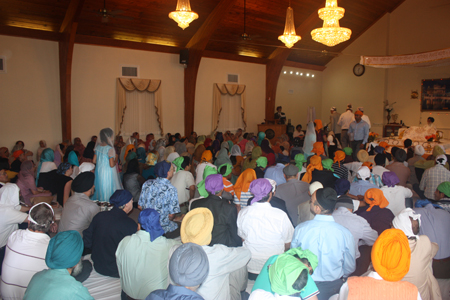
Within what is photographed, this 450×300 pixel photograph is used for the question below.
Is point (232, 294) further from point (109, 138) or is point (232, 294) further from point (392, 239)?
point (109, 138)

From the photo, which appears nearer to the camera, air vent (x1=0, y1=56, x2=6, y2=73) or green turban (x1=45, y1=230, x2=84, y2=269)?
green turban (x1=45, y1=230, x2=84, y2=269)

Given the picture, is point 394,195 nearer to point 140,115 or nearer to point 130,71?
point 140,115

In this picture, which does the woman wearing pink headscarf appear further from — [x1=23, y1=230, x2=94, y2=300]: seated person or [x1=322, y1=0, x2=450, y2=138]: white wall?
[x1=322, y1=0, x2=450, y2=138]: white wall

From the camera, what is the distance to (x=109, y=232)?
8.45 feet

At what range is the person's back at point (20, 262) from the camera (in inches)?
83.0

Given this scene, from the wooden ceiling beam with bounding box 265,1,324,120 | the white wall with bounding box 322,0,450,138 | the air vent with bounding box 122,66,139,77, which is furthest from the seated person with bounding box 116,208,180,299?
the white wall with bounding box 322,0,450,138

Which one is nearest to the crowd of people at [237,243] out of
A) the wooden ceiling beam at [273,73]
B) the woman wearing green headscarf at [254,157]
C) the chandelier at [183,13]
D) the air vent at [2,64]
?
the woman wearing green headscarf at [254,157]

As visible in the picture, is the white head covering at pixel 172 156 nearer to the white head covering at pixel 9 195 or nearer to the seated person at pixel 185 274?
the white head covering at pixel 9 195

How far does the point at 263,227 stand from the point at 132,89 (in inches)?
321

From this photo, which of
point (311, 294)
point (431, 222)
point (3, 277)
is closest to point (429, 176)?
point (431, 222)

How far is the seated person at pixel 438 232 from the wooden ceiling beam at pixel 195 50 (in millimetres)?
7280

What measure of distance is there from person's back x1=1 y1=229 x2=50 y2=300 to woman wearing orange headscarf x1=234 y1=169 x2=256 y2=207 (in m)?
1.93

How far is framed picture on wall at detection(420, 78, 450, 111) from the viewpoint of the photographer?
36.7 ft

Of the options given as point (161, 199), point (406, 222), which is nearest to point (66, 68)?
point (161, 199)
